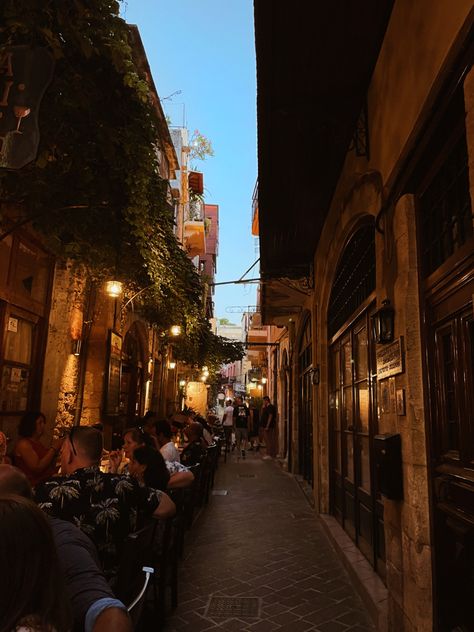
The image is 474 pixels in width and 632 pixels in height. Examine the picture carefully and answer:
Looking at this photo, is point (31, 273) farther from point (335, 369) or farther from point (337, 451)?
point (337, 451)

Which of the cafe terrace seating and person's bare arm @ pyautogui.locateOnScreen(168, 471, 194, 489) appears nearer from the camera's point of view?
the cafe terrace seating

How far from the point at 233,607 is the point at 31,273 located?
482 cm

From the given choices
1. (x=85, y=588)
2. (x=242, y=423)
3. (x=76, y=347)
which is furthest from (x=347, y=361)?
(x=242, y=423)

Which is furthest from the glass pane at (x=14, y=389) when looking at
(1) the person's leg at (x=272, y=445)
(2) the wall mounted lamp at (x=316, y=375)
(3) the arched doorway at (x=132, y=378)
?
(1) the person's leg at (x=272, y=445)

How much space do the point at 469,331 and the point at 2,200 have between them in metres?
4.07

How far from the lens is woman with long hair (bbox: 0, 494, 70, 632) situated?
113 centimetres

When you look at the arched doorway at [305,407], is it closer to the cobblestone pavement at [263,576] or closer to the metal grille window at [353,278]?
the cobblestone pavement at [263,576]

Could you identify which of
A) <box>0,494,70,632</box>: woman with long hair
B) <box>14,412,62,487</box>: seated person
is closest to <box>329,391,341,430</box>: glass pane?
<box>14,412,62,487</box>: seated person

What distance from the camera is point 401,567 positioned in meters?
3.45

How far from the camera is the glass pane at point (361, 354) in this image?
222 inches

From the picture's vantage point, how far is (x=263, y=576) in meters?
5.01

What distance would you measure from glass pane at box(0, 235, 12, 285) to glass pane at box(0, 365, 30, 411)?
1116 millimetres

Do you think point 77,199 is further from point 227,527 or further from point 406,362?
point 227,527

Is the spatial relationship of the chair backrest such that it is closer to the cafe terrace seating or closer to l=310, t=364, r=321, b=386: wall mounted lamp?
the cafe terrace seating
